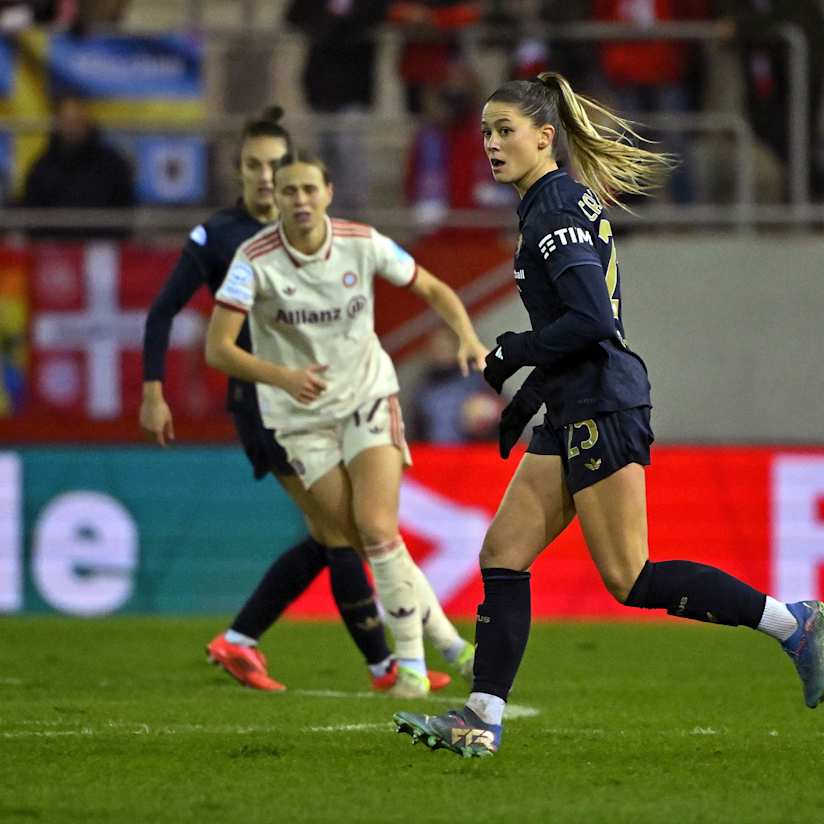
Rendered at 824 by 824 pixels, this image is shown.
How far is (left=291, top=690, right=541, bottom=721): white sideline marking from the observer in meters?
7.03

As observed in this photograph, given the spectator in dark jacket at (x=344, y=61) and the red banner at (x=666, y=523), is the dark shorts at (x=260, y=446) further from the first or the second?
the spectator in dark jacket at (x=344, y=61)

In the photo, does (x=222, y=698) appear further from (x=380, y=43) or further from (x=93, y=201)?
(x=380, y=43)

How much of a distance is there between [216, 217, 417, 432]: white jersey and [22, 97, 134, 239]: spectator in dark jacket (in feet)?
19.1

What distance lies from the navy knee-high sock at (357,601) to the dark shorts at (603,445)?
231 centimetres

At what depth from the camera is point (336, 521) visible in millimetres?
7738

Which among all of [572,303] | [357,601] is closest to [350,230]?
[357,601]

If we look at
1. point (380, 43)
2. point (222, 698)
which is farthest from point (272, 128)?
point (380, 43)

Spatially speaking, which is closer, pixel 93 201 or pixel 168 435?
pixel 168 435

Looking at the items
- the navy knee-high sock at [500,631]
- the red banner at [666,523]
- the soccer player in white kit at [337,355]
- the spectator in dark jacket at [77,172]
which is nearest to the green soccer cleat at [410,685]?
the soccer player in white kit at [337,355]

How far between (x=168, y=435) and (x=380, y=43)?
258 inches

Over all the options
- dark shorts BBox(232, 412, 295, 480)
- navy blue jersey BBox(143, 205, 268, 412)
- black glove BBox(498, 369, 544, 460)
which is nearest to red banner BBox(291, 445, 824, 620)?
dark shorts BBox(232, 412, 295, 480)

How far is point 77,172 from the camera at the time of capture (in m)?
13.2

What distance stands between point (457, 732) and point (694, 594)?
0.83m

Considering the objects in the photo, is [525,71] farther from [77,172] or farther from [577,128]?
[577,128]
